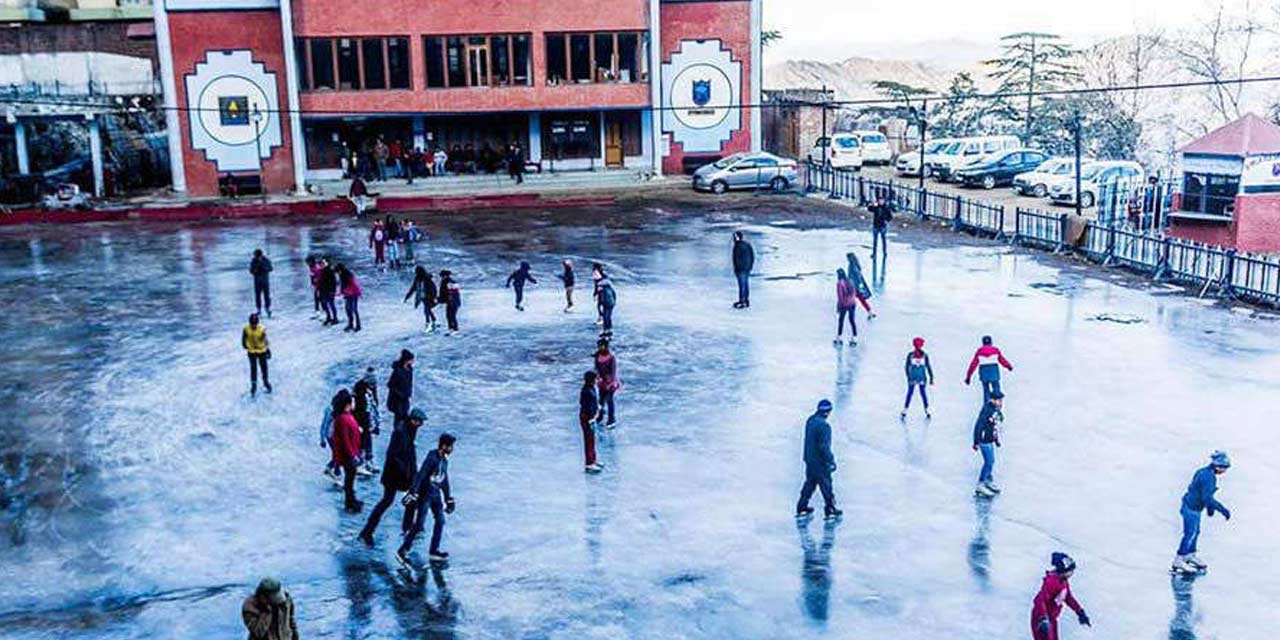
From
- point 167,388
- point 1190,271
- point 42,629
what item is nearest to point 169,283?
point 167,388

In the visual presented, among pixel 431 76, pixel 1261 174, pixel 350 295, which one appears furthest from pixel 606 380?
pixel 431 76

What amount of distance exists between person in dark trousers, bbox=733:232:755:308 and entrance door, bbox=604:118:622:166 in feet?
81.4

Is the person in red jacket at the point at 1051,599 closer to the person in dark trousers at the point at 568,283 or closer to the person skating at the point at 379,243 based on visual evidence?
the person in dark trousers at the point at 568,283

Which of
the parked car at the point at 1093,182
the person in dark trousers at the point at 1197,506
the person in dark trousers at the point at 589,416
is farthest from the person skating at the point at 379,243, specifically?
the parked car at the point at 1093,182

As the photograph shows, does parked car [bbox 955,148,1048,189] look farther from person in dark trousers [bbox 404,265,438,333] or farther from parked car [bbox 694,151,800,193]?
person in dark trousers [bbox 404,265,438,333]

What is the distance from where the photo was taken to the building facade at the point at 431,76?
43.4 meters

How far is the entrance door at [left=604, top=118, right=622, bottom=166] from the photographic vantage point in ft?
154

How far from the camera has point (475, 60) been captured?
1741 inches

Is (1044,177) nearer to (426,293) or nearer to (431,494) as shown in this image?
(426,293)

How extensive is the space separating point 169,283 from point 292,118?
18343 millimetres

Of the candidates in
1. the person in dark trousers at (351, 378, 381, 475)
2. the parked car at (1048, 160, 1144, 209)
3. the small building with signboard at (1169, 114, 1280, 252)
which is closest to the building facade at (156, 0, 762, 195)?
the parked car at (1048, 160, 1144, 209)

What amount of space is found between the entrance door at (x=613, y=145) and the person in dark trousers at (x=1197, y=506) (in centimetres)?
3751

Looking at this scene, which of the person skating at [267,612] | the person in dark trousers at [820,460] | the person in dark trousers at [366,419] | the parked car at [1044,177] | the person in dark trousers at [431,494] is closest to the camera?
the person skating at [267,612]

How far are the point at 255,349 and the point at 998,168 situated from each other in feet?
107
